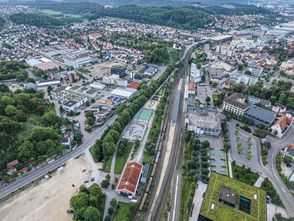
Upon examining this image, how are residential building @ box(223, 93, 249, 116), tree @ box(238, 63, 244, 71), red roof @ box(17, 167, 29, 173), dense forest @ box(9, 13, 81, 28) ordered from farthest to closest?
dense forest @ box(9, 13, 81, 28), tree @ box(238, 63, 244, 71), residential building @ box(223, 93, 249, 116), red roof @ box(17, 167, 29, 173)

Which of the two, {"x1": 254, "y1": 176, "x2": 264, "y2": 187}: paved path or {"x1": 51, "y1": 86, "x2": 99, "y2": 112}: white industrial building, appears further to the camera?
{"x1": 51, "y1": 86, "x2": 99, "y2": 112}: white industrial building

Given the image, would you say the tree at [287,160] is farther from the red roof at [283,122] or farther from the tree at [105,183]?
the tree at [105,183]

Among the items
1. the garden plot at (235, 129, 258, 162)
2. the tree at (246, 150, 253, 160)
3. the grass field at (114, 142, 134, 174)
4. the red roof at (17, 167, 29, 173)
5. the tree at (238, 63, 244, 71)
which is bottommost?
the red roof at (17, 167, 29, 173)

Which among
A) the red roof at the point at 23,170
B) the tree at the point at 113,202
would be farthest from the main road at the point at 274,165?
the red roof at the point at 23,170

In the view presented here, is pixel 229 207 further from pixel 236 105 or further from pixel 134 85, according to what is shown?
pixel 134 85

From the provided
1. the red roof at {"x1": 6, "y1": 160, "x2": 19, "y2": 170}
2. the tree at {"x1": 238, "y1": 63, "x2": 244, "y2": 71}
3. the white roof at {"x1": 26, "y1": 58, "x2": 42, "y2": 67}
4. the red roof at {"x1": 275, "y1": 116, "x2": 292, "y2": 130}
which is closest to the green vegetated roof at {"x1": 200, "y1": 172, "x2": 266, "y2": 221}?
the red roof at {"x1": 275, "y1": 116, "x2": 292, "y2": 130}

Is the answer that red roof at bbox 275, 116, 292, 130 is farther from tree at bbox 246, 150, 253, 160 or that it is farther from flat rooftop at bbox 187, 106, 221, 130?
flat rooftop at bbox 187, 106, 221, 130

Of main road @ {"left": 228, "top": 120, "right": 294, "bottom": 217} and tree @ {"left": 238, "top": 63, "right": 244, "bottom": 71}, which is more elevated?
tree @ {"left": 238, "top": 63, "right": 244, "bottom": 71}

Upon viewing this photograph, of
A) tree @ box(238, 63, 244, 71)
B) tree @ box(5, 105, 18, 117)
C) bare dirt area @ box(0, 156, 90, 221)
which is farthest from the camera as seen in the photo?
tree @ box(238, 63, 244, 71)
